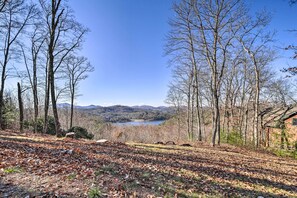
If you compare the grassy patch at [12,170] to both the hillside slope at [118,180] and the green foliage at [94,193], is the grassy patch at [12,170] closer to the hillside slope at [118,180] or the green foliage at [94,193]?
the hillside slope at [118,180]

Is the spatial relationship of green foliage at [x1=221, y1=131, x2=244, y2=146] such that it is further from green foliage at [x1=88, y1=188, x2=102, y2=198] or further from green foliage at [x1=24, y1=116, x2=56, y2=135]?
green foliage at [x1=24, y1=116, x2=56, y2=135]

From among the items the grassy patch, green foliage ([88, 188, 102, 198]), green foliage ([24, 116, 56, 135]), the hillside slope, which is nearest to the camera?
green foliage ([88, 188, 102, 198])

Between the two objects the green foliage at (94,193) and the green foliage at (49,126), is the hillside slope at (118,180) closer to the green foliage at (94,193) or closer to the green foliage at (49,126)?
the green foliage at (94,193)

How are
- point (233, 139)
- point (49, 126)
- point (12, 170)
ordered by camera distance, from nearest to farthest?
1. point (12, 170)
2. point (233, 139)
3. point (49, 126)

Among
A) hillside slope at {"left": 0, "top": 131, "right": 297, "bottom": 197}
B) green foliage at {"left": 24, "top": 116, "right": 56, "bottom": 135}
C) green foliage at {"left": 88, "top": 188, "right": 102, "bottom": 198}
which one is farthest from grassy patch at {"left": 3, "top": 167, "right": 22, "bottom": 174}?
green foliage at {"left": 24, "top": 116, "right": 56, "bottom": 135}

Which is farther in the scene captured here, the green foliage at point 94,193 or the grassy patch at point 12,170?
the grassy patch at point 12,170

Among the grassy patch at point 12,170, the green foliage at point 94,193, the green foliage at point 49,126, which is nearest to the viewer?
the green foliage at point 94,193

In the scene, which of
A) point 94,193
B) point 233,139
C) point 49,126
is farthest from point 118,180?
point 49,126

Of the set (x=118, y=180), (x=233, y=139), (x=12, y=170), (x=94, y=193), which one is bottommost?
(x=233, y=139)

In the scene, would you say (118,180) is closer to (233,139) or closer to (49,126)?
(233,139)

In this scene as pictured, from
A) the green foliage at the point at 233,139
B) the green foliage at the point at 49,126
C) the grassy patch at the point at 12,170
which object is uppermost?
the grassy patch at the point at 12,170

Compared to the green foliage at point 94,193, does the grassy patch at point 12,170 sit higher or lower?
higher

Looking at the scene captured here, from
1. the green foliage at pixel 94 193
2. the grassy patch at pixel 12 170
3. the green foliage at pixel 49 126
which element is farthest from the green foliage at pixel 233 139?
the green foliage at pixel 49 126

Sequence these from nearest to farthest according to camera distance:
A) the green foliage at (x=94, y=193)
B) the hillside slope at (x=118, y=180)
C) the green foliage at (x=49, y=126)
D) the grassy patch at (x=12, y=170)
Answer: the green foliage at (x=94, y=193) → the hillside slope at (x=118, y=180) → the grassy patch at (x=12, y=170) → the green foliage at (x=49, y=126)
